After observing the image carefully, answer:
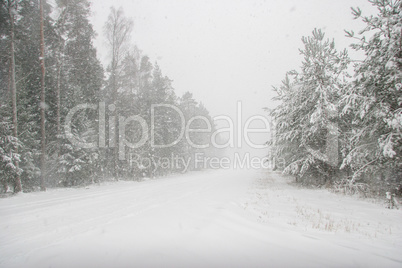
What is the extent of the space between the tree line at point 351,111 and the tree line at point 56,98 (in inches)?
600

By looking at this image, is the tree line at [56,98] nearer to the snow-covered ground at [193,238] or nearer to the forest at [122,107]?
the forest at [122,107]

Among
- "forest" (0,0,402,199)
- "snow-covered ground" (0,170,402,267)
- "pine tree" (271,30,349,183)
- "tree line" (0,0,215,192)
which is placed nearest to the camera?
"snow-covered ground" (0,170,402,267)

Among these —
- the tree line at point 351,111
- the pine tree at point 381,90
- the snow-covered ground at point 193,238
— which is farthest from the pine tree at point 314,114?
the snow-covered ground at point 193,238

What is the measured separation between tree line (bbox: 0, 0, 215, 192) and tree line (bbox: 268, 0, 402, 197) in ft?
50.0

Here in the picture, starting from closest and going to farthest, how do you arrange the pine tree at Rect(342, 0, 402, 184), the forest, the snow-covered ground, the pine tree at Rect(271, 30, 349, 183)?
the snow-covered ground
the pine tree at Rect(342, 0, 402, 184)
the forest
the pine tree at Rect(271, 30, 349, 183)

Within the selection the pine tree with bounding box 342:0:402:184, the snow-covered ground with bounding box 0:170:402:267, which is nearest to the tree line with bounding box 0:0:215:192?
the snow-covered ground with bounding box 0:170:402:267

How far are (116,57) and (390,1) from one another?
19405 mm

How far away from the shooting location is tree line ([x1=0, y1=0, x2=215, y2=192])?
13.2 metres

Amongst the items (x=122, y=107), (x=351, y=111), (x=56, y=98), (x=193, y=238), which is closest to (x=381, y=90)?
(x=351, y=111)

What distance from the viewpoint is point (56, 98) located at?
16.2 meters

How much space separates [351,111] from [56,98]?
20.6 m

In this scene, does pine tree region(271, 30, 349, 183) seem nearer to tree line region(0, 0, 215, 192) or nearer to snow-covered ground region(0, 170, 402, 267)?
snow-covered ground region(0, 170, 402, 267)

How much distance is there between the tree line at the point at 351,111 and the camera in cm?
970

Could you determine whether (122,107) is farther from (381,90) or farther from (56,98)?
(381,90)
